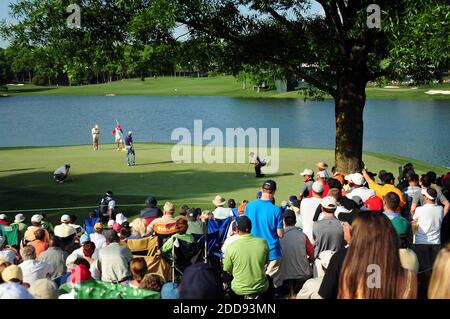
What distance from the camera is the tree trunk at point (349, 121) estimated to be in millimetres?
18859

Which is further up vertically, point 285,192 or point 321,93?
point 321,93

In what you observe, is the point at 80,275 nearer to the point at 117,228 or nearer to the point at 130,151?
the point at 117,228

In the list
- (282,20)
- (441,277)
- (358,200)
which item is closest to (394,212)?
(358,200)

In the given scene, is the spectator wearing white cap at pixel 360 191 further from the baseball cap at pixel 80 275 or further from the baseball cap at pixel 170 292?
the baseball cap at pixel 170 292

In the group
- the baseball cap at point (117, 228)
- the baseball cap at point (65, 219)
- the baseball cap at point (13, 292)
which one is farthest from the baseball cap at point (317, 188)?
the baseball cap at point (13, 292)

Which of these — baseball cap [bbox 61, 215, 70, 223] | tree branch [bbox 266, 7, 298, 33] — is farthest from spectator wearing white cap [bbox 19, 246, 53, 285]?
tree branch [bbox 266, 7, 298, 33]

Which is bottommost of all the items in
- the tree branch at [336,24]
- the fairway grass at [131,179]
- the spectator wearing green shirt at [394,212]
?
the fairway grass at [131,179]

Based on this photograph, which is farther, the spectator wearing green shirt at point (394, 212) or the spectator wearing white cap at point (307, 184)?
the spectator wearing white cap at point (307, 184)

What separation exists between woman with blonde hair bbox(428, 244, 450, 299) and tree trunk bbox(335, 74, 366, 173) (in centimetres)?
1461

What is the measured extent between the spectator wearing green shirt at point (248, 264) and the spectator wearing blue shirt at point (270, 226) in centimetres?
123
